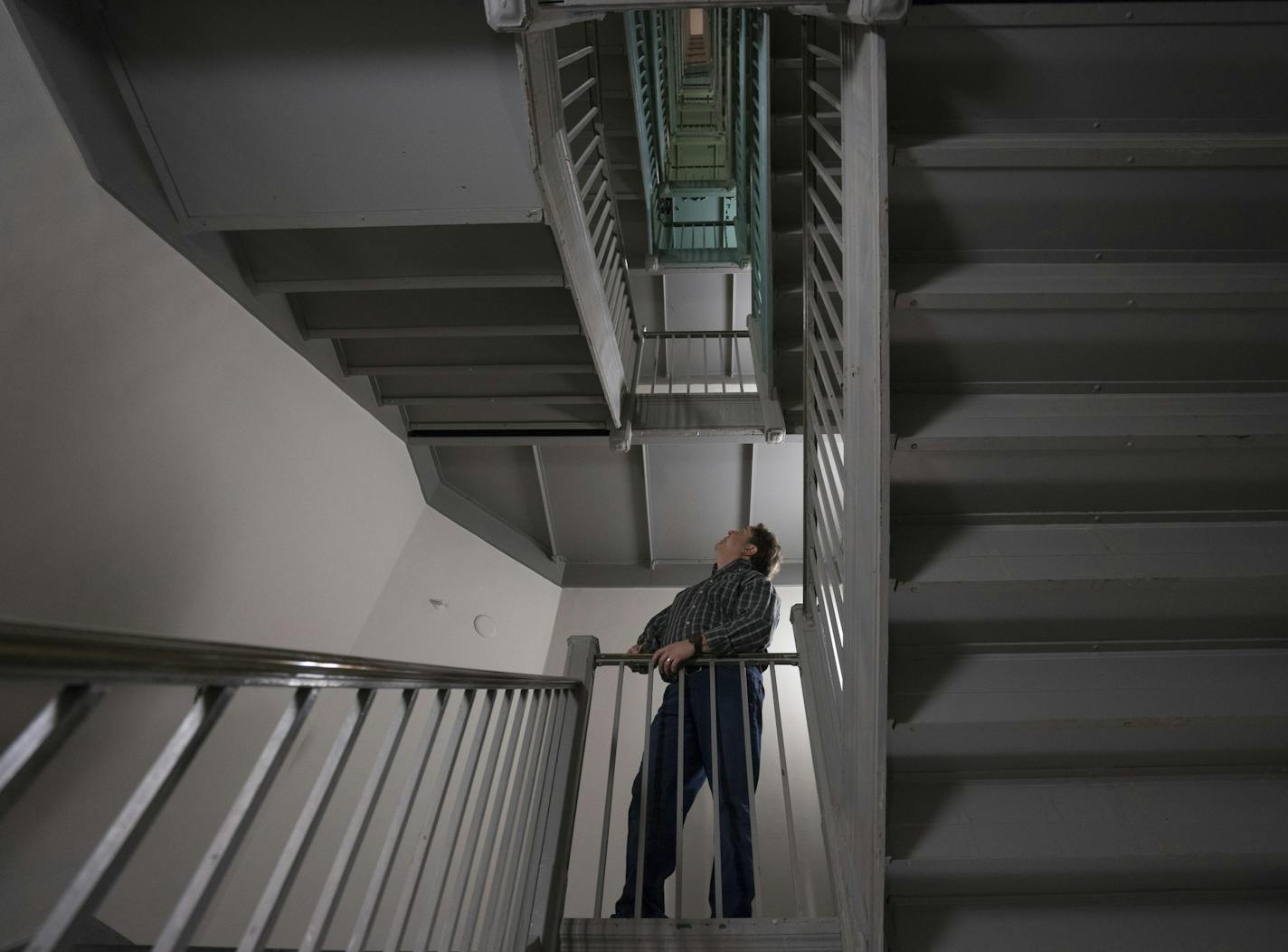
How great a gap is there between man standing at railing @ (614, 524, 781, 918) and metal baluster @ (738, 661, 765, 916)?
0.01 meters

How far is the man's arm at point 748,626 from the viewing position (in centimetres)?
232

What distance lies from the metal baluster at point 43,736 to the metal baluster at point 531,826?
47.6 inches

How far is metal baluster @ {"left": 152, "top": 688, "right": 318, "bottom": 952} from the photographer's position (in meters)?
0.59

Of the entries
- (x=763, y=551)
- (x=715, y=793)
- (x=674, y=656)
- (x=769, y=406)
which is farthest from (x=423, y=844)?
(x=769, y=406)

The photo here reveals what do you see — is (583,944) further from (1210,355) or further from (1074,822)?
(1210,355)

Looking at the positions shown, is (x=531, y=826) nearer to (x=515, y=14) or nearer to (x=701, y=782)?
(x=701, y=782)

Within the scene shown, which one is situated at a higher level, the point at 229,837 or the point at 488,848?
the point at 488,848

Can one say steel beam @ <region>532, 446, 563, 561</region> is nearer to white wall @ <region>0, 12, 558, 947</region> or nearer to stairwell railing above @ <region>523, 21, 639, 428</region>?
stairwell railing above @ <region>523, 21, 639, 428</region>

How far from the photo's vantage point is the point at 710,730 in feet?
7.27

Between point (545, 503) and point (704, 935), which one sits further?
point (545, 503)

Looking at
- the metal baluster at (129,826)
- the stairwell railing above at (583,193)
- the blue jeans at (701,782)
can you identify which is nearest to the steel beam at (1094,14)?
the stairwell railing above at (583,193)

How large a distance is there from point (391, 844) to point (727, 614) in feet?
5.60

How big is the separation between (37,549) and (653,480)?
10.7ft

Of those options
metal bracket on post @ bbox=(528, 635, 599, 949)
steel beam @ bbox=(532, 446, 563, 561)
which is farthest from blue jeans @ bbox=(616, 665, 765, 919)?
steel beam @ bbox=(532, 446, 563, 561)
